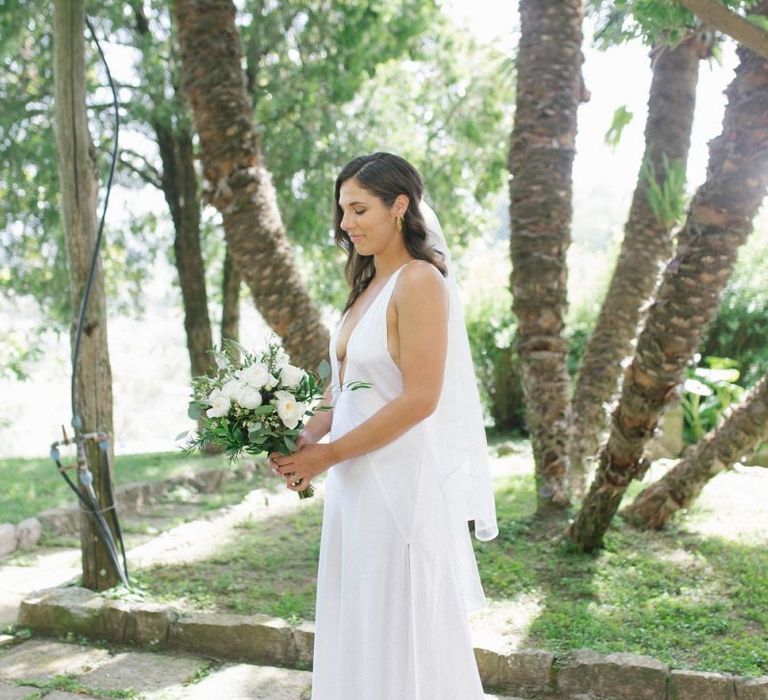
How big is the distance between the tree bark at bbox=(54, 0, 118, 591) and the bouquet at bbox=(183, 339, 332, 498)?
2.41 m

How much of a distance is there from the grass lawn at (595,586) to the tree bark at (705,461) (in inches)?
5.9

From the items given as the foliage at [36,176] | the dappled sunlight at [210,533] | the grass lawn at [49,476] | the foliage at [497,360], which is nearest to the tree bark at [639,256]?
the dappled sunlight at [210,533]

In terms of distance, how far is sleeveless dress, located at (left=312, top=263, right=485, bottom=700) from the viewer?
2.79m

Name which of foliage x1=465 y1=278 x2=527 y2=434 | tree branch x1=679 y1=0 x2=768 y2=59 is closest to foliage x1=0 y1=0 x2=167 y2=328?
foliage x1=465 y1=278 x2=527 y2=434

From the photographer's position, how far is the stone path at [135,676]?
155 inches

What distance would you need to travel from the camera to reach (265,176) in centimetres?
589

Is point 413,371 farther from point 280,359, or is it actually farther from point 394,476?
point 280,359

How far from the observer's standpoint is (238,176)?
574 cm

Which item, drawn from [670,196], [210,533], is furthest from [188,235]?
[670,196]

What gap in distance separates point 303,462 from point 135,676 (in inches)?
76.2

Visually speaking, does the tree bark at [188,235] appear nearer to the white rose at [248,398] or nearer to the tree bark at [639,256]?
the tree bark at [639,256]

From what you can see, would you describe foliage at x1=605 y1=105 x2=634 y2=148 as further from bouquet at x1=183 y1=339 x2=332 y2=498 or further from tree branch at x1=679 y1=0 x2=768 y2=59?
bouquet at x1=183 y1=339 x2=332 y2=498

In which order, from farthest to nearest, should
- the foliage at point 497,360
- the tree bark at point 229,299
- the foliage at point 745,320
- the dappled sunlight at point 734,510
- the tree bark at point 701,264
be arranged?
the foliage at point 497,360
the tree bark at point 229,299
the foliage at point 745,320
the dappled sunlight at point 734,510
the tree bark at point 701,264

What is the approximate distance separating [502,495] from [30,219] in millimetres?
7059
